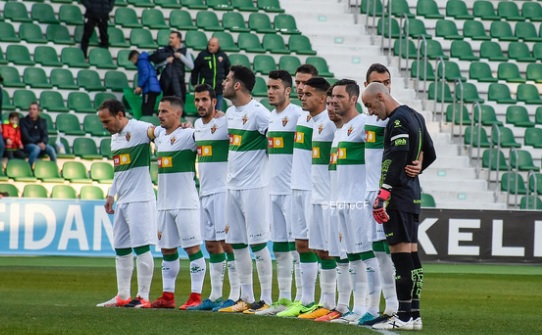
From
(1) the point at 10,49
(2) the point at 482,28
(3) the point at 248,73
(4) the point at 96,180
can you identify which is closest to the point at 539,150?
(2) the point at 482,28

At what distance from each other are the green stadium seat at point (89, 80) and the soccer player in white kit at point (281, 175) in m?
13.8

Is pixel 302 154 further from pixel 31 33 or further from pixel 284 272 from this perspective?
pixel 31 33

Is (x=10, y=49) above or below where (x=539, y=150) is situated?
above

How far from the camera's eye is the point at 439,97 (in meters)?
27.3

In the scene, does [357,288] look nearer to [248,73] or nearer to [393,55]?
[248,73]

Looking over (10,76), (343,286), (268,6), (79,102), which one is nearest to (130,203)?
(343,286)

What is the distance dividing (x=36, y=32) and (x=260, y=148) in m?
15.0

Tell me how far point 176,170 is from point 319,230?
93.0 inches

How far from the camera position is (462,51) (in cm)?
2898

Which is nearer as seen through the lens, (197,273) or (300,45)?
(197,273)

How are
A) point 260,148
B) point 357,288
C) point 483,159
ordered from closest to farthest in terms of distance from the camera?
point 357,288, point 260,148, point 483,159

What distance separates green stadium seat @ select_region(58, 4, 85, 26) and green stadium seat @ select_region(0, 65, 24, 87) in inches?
82.6

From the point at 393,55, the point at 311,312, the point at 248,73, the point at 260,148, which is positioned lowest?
the point at 311,312

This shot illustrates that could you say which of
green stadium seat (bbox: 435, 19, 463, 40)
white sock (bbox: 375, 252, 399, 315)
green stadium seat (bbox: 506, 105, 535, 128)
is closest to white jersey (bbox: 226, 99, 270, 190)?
white sock (bbox: 375, 252, 399, 315)
